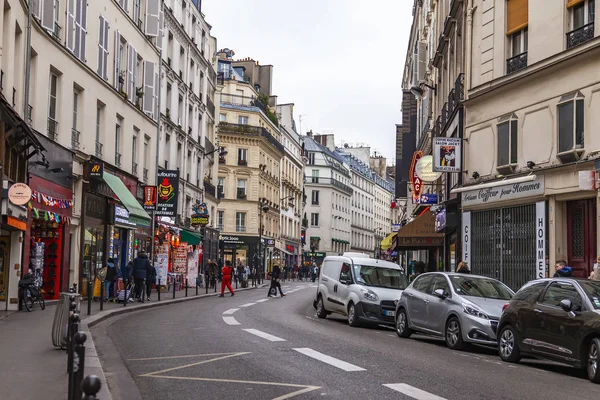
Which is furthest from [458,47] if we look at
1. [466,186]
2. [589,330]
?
[589,330]

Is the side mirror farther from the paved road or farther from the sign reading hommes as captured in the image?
the sign reading hommes

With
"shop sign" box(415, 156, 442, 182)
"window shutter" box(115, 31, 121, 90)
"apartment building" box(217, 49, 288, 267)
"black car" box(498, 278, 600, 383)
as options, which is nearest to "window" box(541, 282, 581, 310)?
"black car" box(498, 278, 600, 383)

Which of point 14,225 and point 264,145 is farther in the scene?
point 264,145

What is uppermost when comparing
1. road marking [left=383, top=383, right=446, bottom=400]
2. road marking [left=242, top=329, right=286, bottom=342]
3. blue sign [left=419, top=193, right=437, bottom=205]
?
blue sign [left=419, top=193, right=437, bottom=205]

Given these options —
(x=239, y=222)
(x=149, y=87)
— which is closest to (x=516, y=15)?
(x=149, y=87)

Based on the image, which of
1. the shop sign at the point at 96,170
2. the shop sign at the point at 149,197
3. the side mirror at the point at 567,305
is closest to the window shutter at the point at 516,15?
the side mirror at the point at 567,305

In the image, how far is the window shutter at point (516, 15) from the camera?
Answer: 930 inches

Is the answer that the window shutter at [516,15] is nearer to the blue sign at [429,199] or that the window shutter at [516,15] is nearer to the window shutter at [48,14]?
the blue sign at [429,199]

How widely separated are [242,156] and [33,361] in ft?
214

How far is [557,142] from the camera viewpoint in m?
21.6

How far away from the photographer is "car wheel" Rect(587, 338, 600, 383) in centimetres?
1111

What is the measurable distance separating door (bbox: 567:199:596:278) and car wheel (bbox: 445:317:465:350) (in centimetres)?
613

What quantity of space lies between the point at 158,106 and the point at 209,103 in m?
16.8

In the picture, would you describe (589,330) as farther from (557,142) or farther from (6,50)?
(6,50)
